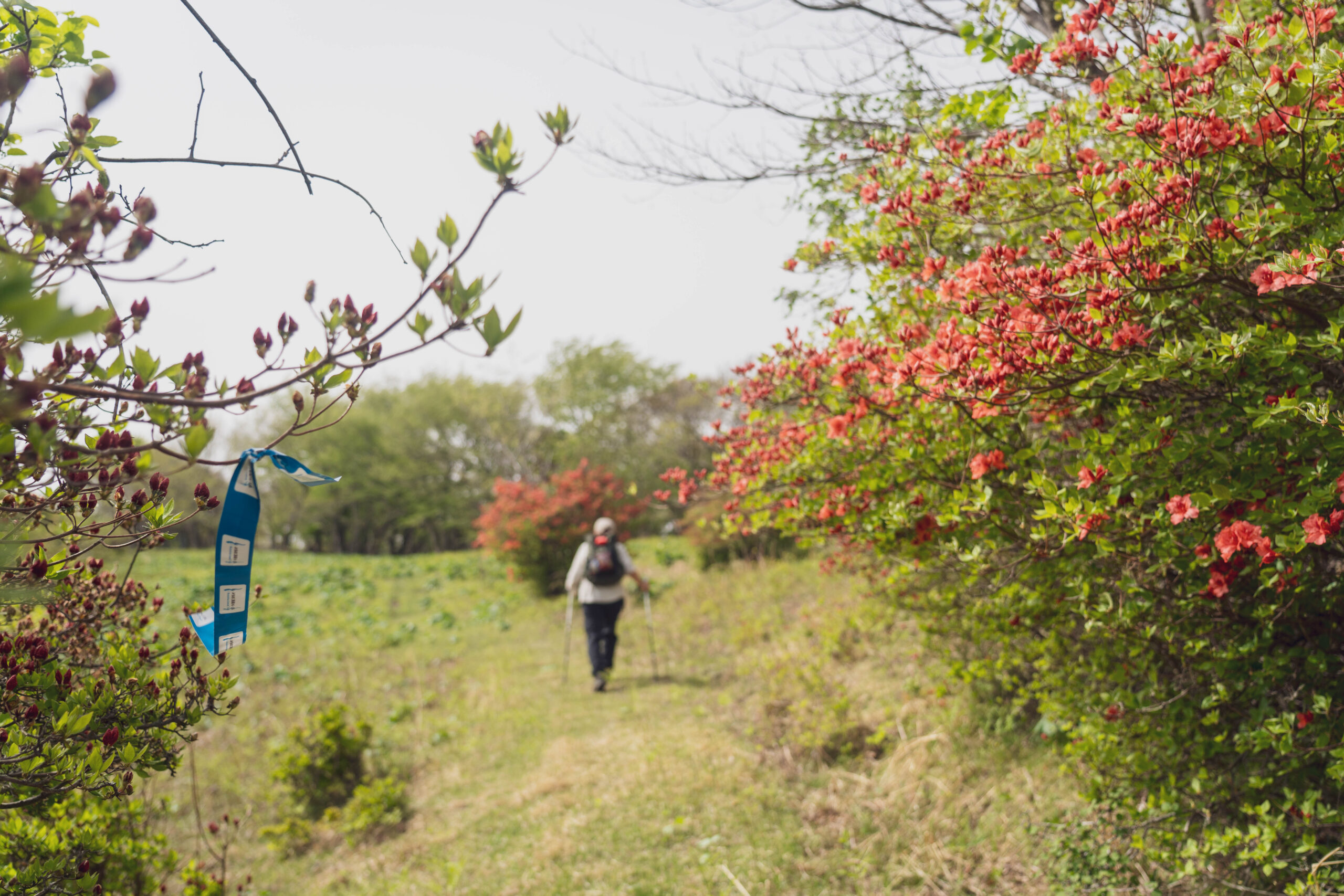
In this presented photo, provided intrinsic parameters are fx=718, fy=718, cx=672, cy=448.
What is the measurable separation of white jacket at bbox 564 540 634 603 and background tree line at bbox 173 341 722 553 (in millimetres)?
13818

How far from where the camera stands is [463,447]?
34.9 metres

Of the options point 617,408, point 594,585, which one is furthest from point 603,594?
point 617,408

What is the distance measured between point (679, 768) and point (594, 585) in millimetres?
2672

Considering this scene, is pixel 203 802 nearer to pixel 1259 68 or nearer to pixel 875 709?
pixel 875 709

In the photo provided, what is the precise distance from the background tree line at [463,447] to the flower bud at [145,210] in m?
20.6

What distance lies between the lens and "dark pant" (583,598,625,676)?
7668 mm

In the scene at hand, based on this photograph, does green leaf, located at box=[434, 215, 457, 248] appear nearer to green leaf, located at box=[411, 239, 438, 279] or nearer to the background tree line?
green leaf, located at box=[411, 239, 438, 279]

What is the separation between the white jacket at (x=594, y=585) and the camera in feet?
25.0

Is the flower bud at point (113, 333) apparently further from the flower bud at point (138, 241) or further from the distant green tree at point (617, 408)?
the distant green tree at point (617, 408)

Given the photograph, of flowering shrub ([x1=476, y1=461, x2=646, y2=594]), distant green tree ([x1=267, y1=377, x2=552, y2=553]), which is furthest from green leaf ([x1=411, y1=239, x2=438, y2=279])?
distant green tree ([x1=267, y1=377, x2=552, y2=553])

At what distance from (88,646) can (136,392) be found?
1.59 meters

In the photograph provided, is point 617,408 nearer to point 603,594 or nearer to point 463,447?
point 463,447

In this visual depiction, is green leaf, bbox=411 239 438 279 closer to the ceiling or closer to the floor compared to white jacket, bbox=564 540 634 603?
closer to the ceiling

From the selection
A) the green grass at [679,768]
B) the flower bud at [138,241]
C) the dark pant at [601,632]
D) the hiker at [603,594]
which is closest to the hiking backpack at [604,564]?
the hiker at [603,594]
